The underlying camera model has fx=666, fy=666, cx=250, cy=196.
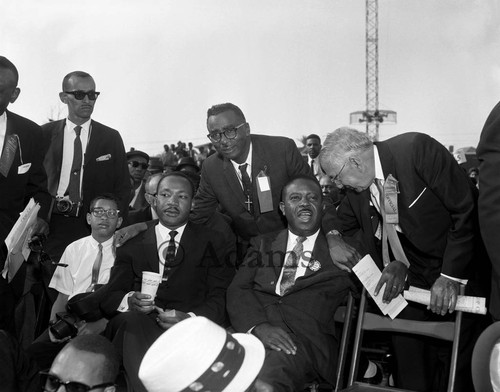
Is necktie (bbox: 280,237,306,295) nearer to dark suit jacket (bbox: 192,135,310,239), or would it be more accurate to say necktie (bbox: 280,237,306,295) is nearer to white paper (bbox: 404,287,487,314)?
dark suit jacket (bbox: 192,135,310,239)

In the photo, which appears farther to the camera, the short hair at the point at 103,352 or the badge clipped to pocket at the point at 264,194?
the badge clipped to pocket at the point at 264,194

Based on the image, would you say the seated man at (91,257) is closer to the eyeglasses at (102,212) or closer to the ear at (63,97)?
the eyeglasses at (102,212)

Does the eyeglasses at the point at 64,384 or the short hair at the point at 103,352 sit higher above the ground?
the short hair at the point at 103,352

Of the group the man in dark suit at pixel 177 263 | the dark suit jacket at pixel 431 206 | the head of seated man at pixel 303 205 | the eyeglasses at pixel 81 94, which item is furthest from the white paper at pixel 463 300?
the eyeglasses at pixel 81 94

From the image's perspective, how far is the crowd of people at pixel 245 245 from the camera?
3582mm

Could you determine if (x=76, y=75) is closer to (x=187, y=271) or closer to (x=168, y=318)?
(x=187, y=271)

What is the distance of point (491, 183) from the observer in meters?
2.63

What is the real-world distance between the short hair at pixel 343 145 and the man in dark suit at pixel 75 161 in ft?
6.69

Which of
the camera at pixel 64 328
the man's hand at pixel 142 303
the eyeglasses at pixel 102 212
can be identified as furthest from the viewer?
the eyeglasses at pixel 102 212

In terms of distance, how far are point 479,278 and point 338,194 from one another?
3.80 metres

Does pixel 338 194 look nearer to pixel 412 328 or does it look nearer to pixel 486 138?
pixel 412 328

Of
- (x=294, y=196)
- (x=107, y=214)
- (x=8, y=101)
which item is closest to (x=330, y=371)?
(x=294, y=196)

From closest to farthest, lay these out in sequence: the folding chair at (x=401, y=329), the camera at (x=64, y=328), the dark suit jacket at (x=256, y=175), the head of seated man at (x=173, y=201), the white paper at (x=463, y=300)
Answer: the white paper at (x=463, y=300), the folding chair at (x=401, y=329), the camera at (x=64, y=328), the head of seated man at (x=173, y=201), the dark suit jacket at (x=256, y=175)

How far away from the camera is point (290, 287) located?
402 cm
